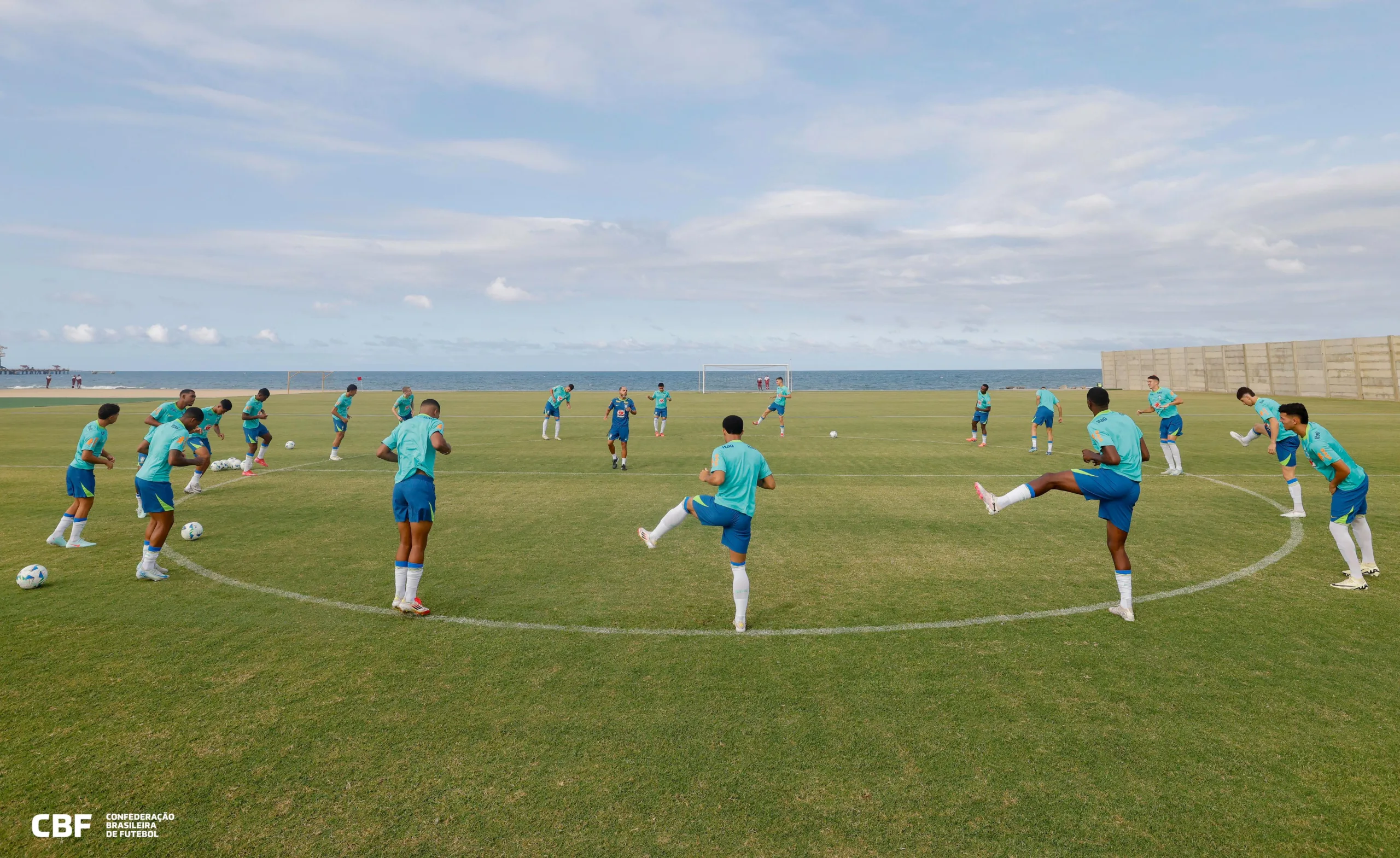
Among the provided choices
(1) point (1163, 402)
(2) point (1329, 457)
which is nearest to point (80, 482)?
(2) point (1329, 457)

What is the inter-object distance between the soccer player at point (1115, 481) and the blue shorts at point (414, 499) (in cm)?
656

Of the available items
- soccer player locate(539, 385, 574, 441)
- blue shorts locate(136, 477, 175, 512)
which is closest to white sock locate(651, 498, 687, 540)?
blue shorts locate(136, 477, 175, 512)

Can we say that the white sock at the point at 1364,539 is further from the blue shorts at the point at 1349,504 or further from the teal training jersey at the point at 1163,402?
the teal training jersey at the point at 1163,402

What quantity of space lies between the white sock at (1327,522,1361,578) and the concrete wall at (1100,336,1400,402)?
36.8 metres

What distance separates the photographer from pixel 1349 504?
29.5ft

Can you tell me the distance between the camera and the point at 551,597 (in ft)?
28.8

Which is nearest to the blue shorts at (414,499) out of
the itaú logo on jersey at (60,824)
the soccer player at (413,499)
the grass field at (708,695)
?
the soccer player at (413,499)

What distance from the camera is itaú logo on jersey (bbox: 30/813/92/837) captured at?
14.5 feet

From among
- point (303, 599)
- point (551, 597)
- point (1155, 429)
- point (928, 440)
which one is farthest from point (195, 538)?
point (1155, 429)

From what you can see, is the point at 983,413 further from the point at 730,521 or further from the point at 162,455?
the point at 162,455

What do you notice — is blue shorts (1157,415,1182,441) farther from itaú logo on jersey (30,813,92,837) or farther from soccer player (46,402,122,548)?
soccer player (46,402,122,548)

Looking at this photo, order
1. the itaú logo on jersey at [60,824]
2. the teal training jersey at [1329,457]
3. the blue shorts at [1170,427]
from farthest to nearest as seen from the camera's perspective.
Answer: the blue shorts at [1170,427] < the teal training jersey at [1329,457] < the itaú logo on jersey at [60,824]

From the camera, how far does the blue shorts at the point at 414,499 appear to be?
8031 mm

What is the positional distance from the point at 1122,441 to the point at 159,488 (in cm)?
1207
